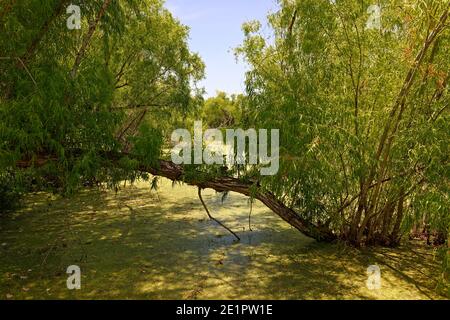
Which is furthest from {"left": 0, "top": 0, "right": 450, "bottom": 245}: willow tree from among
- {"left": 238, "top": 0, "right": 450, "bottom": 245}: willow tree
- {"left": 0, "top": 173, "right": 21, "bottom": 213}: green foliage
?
{"left": 0, "top": 173, "right": 21, "bottom": 213}: green foliage

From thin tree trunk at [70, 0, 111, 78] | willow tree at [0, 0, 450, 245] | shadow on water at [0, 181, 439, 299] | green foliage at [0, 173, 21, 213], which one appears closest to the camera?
shadow on water at [0, 181, 439, 299]

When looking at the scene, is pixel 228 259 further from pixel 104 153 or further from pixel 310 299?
pixel 104 153

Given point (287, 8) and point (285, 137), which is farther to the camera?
point (287, 8)

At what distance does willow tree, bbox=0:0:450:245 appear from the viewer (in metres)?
3.79

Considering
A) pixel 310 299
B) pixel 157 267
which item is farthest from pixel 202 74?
pixel 310 299

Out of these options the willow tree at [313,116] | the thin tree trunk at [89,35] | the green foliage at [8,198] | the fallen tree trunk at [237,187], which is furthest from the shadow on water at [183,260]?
the thin tree trunk at [89,35]

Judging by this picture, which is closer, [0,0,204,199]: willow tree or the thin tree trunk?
[0,0,204,199]: willow tree

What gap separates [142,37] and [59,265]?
5.48 metres

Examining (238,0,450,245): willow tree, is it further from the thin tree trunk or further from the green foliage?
the green foliage

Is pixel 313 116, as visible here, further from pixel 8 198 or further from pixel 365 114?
pixel 8 198

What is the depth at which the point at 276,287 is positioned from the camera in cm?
374

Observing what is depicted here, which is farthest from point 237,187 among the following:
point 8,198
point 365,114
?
point 8,198

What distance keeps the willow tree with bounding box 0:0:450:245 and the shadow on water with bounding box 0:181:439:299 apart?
0.50 meters

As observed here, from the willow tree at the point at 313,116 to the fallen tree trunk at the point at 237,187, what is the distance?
0.02 metres
